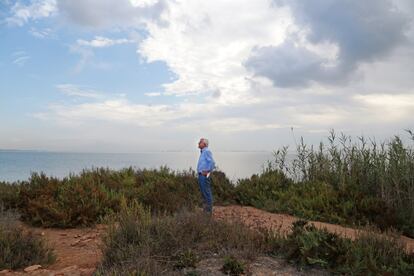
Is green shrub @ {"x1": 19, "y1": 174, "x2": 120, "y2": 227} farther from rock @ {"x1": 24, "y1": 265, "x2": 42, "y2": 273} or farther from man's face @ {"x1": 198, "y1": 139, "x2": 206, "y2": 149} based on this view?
rock @ {"x1": 24, "y1": 265, "x2": 42, "y2": 273}

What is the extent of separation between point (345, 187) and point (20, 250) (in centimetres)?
829

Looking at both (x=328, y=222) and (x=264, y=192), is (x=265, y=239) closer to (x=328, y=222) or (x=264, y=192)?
(x=328, y=222)

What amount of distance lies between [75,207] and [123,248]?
463cm

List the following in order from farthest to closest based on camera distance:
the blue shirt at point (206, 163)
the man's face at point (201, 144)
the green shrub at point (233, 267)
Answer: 1. the man's face at point (201, 144)
2. the blue shirt at point (206, 163)
3. the green shrub at point (233, 267)

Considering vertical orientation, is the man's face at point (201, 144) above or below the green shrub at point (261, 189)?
above

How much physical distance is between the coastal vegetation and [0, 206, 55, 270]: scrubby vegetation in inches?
2.8

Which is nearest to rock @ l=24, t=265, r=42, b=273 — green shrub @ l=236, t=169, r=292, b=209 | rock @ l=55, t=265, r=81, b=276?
Answer: rock @ l=55, t=265, r=81, b=276

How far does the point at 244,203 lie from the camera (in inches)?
483

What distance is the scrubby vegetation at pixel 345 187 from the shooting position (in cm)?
989

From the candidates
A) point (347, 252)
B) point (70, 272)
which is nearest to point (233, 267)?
point (347, 252)

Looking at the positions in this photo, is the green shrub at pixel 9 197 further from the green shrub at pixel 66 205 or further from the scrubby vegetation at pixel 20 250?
the scrubby vegetation at pixel 20 250

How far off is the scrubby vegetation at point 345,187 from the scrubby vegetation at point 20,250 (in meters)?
6.41

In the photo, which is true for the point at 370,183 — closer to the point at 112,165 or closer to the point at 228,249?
the point at 228,249

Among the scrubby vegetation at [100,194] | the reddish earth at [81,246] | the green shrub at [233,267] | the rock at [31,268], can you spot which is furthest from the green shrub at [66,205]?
the green shrub at [233,267]
